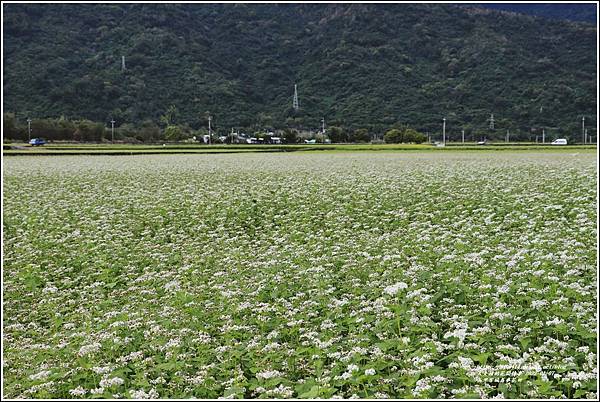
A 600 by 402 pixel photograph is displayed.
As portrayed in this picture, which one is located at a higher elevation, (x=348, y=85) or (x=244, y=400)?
(x=348, y=85)

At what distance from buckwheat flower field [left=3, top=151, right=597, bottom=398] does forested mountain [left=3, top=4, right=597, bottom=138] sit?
85.9 m

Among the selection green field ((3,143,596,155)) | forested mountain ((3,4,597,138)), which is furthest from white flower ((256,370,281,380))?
forested mountain ((3,4,597,138))

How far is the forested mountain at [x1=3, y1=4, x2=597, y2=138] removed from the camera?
334ft

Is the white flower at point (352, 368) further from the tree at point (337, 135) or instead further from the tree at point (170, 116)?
the tree at point (170, 116)

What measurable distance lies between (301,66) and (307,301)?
140 meters

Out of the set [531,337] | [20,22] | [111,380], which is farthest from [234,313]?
[20,22]

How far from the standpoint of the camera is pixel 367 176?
23.0 meters

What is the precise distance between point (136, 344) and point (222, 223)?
23.4 feet

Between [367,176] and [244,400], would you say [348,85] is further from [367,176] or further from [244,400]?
[244,400]

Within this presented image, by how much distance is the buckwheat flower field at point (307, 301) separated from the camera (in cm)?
505

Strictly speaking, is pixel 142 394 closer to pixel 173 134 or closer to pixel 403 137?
pixel 403 137

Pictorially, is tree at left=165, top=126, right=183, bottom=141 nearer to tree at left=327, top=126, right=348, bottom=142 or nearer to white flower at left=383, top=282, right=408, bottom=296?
tree at left=327, top=126, right=348, bottom=142

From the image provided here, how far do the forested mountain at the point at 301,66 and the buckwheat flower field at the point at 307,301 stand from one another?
8594 centimetres

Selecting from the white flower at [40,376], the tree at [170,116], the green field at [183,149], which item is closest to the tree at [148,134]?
the tree at [170,116]
